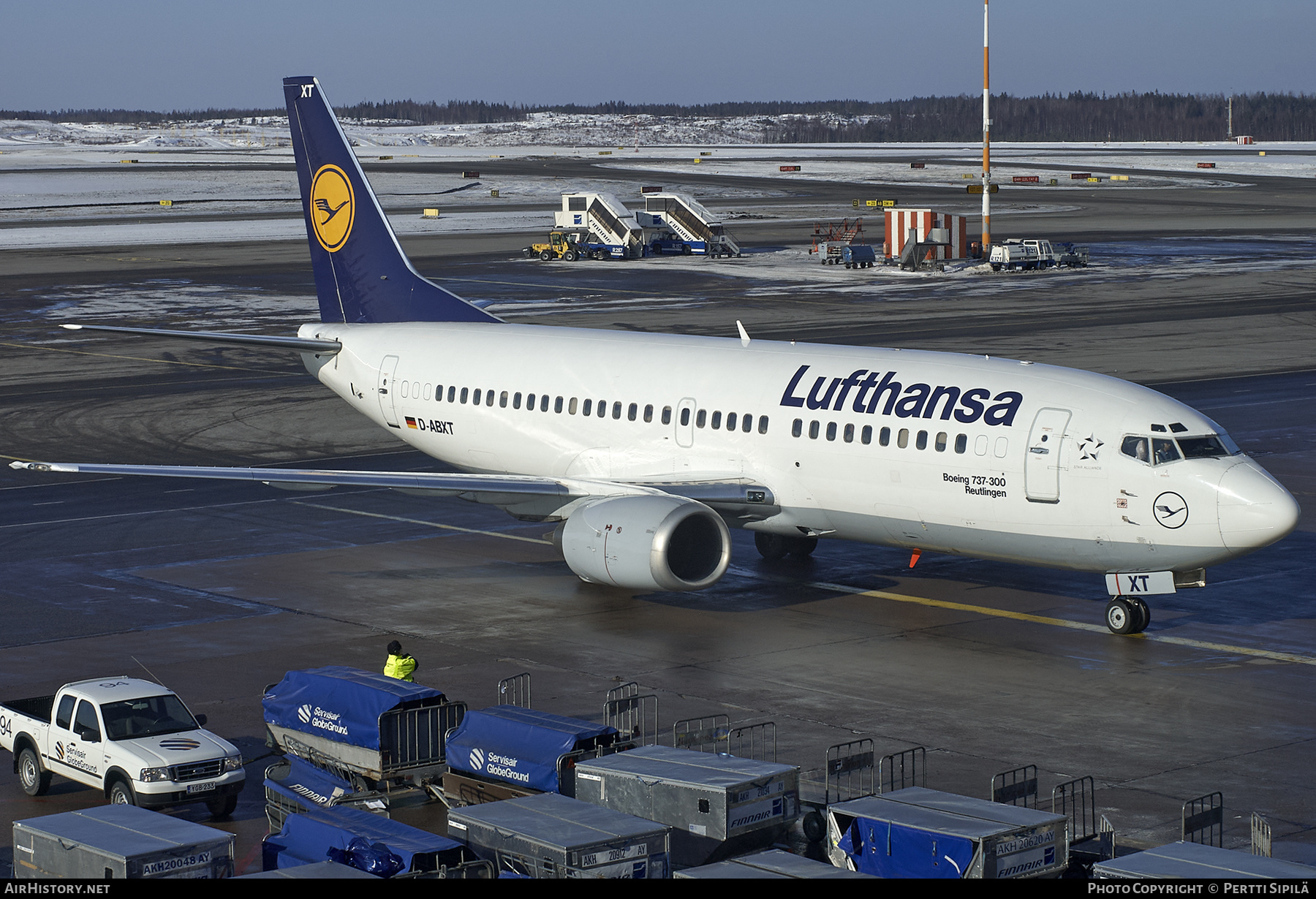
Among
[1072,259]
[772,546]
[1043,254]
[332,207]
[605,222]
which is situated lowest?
[772,546]

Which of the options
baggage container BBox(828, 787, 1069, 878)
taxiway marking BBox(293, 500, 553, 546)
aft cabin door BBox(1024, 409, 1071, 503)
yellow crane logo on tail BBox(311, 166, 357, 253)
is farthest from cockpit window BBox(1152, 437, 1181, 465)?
yellow crane logo on tail BBox(311, 166, 357, 253)

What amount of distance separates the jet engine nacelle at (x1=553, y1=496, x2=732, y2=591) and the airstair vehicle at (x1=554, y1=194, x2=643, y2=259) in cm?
7909

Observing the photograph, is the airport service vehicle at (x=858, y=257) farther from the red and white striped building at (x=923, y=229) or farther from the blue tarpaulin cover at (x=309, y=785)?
the blue tarpaulin cover at (x=309, y=785)

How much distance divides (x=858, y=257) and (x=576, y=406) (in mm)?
67840

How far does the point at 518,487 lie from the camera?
31.3 m

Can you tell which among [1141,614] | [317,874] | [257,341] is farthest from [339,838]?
[257,341]

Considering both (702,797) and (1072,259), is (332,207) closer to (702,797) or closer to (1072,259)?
(702,797)

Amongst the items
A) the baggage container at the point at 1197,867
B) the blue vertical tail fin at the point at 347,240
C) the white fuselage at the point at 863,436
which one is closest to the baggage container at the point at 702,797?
the baggage container at the point at 1197,867

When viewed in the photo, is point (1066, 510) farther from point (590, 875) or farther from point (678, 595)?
point (590, 875)

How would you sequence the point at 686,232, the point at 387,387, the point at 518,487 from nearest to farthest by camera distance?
the point at 518,487 < the point at 387,387 < the point at 686,232

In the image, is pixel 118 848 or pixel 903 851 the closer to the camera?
pixel 118 848

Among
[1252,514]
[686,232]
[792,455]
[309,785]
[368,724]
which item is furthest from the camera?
Result: [686,232]

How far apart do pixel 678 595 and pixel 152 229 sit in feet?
364
